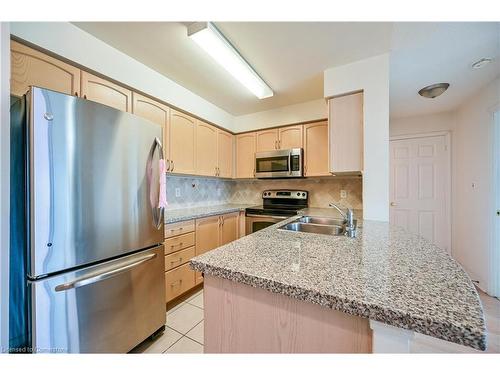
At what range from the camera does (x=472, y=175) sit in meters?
2.46

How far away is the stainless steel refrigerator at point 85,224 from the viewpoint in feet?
3.15

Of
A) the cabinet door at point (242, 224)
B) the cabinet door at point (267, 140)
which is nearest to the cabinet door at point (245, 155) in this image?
the cabinet door at point (267, 140)

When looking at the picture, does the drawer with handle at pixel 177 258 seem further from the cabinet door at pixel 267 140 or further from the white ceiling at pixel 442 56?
the white ceiling at pixel 442 56

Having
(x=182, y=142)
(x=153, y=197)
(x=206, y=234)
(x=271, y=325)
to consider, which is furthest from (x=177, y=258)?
(x=271, y=325)

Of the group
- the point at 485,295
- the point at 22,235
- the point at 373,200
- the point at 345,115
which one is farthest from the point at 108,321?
the point at 485,295

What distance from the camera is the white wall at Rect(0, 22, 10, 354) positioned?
83 cm

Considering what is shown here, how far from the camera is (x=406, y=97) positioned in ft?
8.20

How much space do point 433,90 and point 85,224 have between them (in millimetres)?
3418

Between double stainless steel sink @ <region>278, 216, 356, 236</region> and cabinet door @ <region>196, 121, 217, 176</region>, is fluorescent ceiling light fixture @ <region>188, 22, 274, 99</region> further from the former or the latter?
double stainless steel sink @ <region>278, 216, 356, 236</region>

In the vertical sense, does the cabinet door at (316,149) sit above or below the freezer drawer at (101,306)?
above

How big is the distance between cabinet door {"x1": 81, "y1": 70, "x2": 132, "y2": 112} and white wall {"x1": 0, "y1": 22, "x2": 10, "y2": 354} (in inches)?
25.9

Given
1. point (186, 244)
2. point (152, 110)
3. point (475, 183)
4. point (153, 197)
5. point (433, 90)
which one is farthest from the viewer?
point (475, 183)

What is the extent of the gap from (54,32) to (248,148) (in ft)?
7.48

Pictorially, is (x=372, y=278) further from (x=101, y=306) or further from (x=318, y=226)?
(x=101, y=306)
